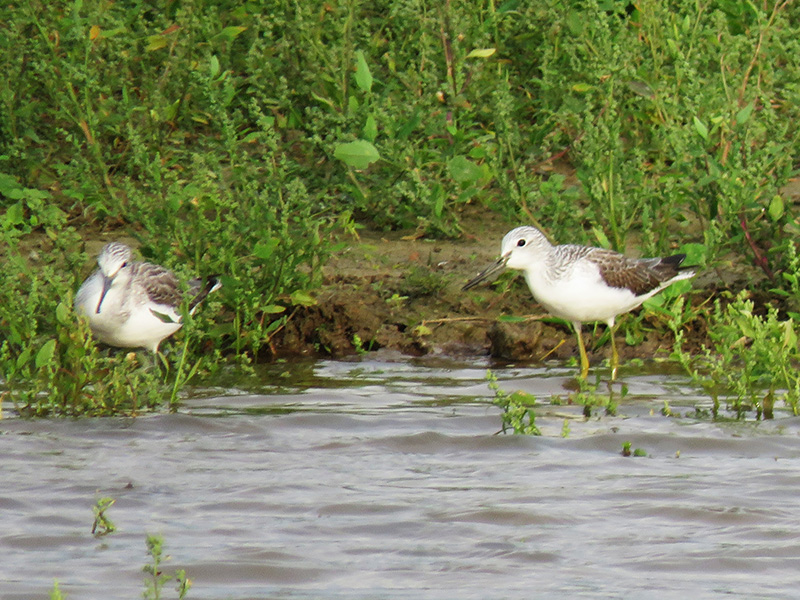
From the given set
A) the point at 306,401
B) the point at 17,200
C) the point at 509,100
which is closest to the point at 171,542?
the point at 306,401

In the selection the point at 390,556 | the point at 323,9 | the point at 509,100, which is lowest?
the point at 390,556

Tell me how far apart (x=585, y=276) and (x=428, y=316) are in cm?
118

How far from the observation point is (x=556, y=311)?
309 inches

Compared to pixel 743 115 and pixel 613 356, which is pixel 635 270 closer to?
pixel 613 356

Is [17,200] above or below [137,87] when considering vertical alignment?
below

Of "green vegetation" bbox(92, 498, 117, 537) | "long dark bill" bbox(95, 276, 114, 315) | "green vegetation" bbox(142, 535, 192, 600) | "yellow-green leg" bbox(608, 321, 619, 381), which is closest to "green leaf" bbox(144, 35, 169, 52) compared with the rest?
"long dark bill" bbox(95, 276, 114, 315)

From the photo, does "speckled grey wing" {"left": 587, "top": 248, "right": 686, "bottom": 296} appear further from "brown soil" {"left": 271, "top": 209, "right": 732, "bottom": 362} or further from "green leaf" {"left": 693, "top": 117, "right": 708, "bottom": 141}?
"green leaf" {"left": 693, "top": 117, "right": 708, "bottom": 141}

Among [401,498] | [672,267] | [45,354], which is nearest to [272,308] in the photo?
[45,354]

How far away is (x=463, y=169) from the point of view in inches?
342

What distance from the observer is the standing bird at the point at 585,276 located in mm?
7645

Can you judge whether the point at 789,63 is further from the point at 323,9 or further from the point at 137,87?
the point at 137,87

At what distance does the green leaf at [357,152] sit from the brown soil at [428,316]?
0.52 metres

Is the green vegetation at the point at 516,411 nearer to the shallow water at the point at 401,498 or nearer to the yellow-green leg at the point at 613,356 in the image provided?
the shallow water at the point at 401,498

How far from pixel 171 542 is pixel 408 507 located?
93cm
